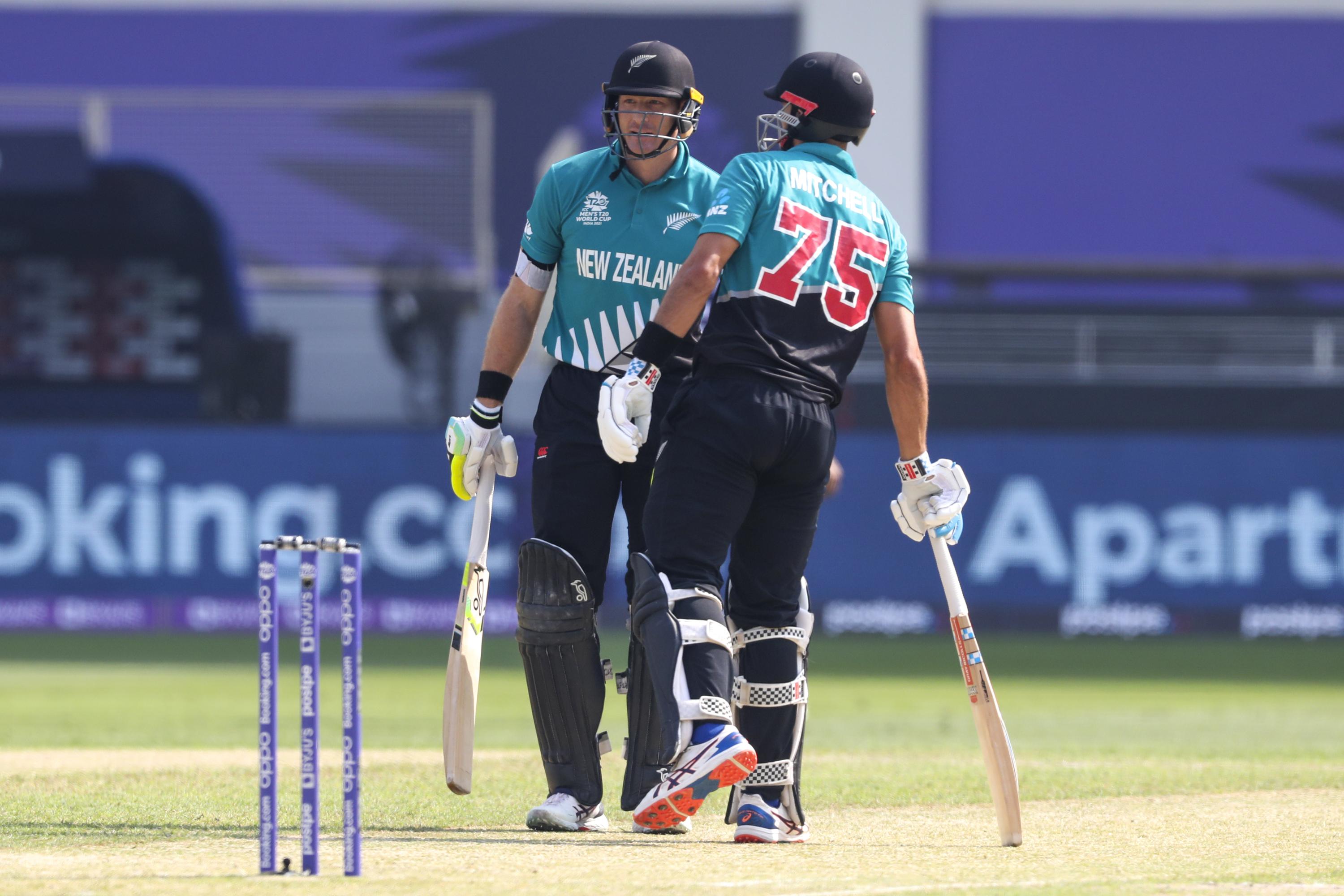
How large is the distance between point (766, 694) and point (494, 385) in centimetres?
124

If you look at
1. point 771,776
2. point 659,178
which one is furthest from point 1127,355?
point 771,776

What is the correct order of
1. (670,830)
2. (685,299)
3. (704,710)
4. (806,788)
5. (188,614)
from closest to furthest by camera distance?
1. (704,710)
2. (685,299)
3. (670,830)
4. (806,788)
5. (188,614)

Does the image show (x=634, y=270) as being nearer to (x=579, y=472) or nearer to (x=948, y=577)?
(x=579, y=472)

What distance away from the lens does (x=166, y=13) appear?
2606 centimetres

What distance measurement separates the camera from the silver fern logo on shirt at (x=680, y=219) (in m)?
5.46

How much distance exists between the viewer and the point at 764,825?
4953mm

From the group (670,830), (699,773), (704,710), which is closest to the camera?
(699,773)

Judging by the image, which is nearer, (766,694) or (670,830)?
(766,694)

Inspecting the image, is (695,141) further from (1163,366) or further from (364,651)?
(364,651)

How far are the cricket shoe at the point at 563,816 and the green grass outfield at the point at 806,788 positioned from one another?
0.14 metres

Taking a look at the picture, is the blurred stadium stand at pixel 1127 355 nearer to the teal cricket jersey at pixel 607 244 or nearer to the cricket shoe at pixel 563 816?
the teal cricket jersey at pixel 607 244

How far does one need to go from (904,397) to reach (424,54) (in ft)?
71.7

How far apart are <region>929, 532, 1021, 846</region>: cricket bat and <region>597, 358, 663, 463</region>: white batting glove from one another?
0.86 meters

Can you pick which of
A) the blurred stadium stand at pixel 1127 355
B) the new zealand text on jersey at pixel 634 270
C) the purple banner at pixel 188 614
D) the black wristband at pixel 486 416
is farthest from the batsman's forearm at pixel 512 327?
the blurred stadium stand at pixel 1127 355
